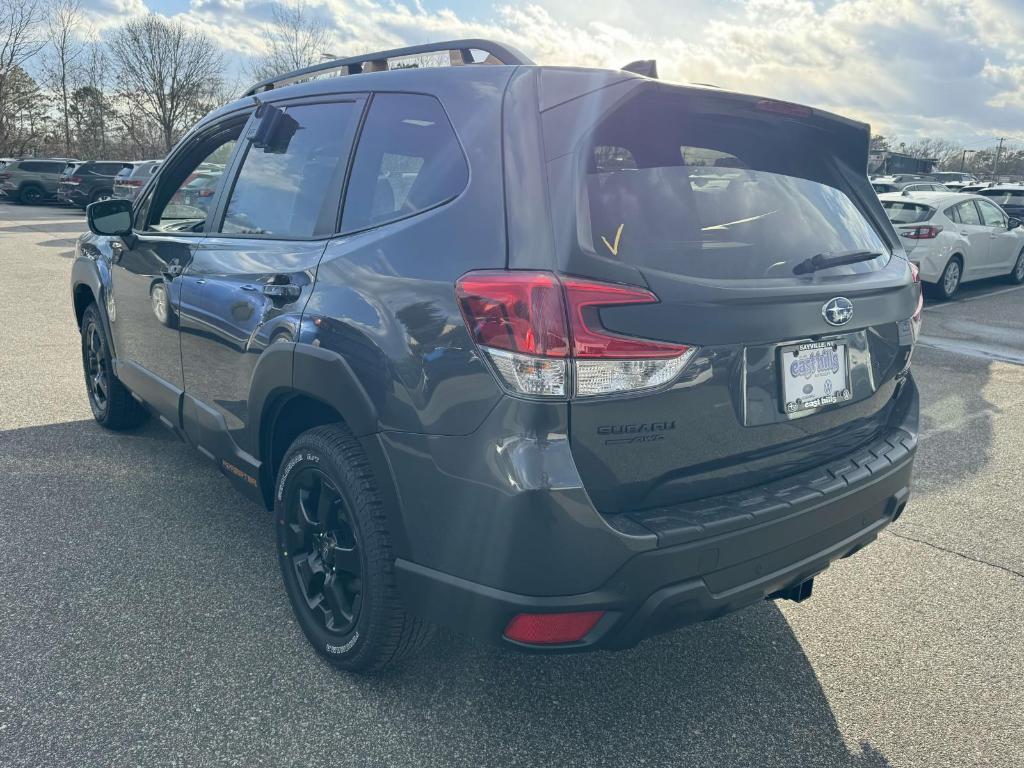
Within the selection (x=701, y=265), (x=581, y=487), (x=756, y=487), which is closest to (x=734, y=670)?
(x=756, y=487)

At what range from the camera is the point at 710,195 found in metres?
2.21

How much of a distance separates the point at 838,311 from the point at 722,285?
0.43 metres

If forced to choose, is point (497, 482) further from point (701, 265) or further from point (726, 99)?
point (726, 99)

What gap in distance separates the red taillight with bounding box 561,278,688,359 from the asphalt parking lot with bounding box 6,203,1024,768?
45.6 inches

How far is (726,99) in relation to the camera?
221 cm

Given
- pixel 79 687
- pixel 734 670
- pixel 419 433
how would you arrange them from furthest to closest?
pixel 734 670 → pixel 79 687 → pixel 419 433

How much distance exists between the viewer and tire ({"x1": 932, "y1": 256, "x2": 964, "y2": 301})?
10875mm

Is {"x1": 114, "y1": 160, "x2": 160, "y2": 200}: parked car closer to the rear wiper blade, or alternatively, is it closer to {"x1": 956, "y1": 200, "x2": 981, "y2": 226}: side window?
{"x1": 956, "y1": 200, "x2": 981, "y2": 226}: side window

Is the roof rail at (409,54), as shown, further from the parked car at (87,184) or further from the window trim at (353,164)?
the parked car at (87,184)

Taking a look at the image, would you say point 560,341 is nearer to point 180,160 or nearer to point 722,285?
point 722,285

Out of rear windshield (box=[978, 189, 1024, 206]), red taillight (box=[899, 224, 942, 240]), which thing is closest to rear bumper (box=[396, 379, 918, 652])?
red taillight (box=[899, 224, 942, 240])

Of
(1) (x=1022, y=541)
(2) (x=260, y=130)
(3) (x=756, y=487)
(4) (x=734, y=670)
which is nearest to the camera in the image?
(3) (x=756, y=487)

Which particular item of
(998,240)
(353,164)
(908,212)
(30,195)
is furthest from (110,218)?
(30,195)

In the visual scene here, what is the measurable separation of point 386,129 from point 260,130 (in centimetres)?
79
